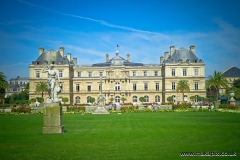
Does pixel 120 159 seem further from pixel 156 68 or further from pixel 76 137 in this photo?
pixel 156 68

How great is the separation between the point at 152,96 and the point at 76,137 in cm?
6256

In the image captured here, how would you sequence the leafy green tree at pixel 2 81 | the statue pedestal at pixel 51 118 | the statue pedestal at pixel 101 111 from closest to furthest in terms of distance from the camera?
the statue pedestal at pixel 51 118 < the statue pedestal at pixel 101 111 < the leafy green tree at pixel 2 81

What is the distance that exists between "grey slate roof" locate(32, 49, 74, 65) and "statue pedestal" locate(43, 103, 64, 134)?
60.6 meters

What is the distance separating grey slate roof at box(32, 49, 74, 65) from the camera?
7562 cm

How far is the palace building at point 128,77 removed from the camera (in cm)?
7394

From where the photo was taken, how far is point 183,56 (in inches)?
2963

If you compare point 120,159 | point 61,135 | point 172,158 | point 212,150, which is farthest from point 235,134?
point 61,135

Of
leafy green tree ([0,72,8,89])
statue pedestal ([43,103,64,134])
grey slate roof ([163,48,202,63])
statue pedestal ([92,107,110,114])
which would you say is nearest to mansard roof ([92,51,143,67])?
grey slate roof ([163,48,202,63])

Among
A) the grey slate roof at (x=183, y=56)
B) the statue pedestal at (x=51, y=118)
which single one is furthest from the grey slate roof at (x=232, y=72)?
the statue pedestal at (x=51, y=118)

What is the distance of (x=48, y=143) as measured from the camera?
13.5 meters

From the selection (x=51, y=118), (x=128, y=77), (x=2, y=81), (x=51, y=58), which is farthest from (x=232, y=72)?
(x=51, y=118)

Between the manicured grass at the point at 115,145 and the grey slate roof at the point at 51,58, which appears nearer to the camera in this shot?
the manicured grass at the point at 115,145

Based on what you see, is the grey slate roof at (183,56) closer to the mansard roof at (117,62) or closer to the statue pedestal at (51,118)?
the mansard roof at (117,62)

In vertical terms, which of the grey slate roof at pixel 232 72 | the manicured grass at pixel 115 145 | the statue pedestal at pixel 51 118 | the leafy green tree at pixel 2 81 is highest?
the grey slate roof at pixel 232 72
